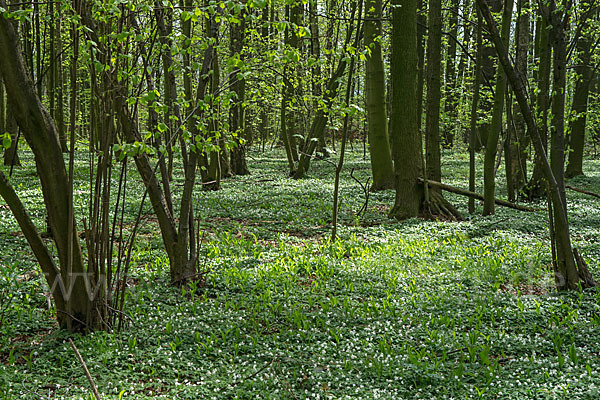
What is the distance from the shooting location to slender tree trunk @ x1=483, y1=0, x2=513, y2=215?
10.0 metres

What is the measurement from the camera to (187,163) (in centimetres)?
625

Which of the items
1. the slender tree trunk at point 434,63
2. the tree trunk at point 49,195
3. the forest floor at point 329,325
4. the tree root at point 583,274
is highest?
the slender tree trunk at point 434,63

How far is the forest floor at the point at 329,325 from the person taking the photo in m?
4.08

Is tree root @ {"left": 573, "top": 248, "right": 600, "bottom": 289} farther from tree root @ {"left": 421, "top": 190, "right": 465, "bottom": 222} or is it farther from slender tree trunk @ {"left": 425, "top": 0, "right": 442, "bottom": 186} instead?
slender tree trunk @ {"left": 425, "top": 0, "right": 442, "bottom": 186}

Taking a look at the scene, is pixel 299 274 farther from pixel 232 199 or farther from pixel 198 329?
pixel 232 199

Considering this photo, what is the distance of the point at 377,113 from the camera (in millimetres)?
14414

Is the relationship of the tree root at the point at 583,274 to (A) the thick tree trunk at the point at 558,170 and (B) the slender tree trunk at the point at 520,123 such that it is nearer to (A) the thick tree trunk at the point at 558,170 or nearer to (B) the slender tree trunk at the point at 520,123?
(A) the thick tree trunk at the point at 558,170

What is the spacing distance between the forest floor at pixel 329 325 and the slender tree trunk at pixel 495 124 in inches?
83.1

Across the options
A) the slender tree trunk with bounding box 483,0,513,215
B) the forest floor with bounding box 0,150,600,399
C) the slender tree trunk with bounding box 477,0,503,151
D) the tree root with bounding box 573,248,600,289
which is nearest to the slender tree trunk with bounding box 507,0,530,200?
the slender tree trunk with bounding box 483,0,513,215

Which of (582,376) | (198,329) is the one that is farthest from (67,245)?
(582,376)

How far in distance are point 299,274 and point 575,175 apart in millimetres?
16486

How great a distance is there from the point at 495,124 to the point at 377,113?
175 inches

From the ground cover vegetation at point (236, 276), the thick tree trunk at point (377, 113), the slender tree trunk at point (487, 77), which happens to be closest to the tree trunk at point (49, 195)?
the ground cover vegetation at point (236, 276)

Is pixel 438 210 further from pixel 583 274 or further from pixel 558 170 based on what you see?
pixel 583 274
